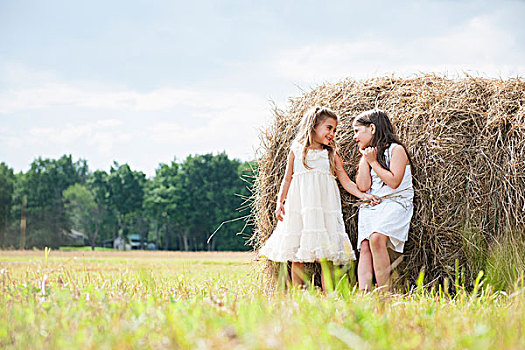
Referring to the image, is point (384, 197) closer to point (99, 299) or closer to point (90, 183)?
point (99, 299)

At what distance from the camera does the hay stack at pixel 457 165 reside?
13.6 feet

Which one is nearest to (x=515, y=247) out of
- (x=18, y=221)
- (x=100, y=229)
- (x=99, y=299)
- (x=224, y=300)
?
(x=224, y=300)

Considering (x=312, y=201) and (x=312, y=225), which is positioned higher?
(x=312, y=201)

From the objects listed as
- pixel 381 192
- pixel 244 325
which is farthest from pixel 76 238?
pixel 244 325

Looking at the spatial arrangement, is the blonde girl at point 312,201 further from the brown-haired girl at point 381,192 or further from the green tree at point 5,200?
the green tree at point 5,200

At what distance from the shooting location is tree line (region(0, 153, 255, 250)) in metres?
40.3

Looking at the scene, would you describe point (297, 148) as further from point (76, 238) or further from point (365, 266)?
point (76, 238)

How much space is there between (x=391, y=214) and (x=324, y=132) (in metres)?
0.89

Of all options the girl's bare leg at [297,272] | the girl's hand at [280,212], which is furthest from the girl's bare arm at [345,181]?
the girl's bare leg at [297,272]

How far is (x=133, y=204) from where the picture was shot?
4647 centimetres

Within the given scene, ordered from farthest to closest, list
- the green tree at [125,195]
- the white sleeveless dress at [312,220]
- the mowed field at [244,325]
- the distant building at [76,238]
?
the green tree at [125,195]
the distant building at [76,238]
the white sleeveless dress at [312,220]
the mowed field at [244,325]

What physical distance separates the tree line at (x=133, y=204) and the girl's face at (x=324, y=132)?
112 ft

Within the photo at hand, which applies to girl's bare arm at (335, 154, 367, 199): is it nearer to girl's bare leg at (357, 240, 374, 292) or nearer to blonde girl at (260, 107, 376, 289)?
blonde girl at (260, 107, 376, 289)

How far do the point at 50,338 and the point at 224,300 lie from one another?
89 cm
